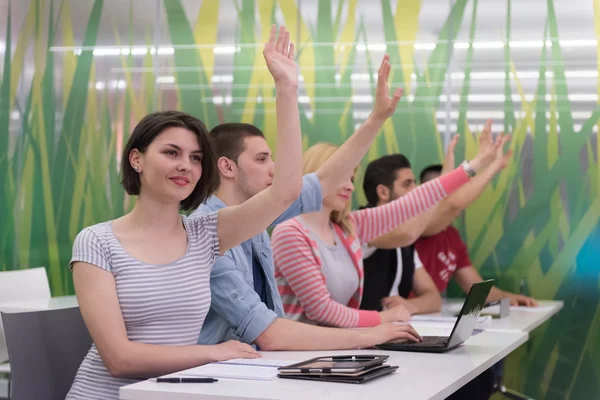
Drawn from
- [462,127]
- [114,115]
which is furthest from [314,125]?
[114,115]

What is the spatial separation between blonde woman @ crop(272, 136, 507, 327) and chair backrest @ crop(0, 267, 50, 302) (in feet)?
6.07

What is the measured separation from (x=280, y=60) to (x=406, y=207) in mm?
1480

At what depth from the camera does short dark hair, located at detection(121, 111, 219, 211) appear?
224cm

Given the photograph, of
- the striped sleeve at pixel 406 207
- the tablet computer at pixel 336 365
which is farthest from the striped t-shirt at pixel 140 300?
the striped sleeve at pixel 406 207

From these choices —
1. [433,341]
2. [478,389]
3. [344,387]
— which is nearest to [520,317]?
[478,389]

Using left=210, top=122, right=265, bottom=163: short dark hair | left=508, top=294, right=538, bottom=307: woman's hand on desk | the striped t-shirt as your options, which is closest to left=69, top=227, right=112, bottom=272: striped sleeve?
the striped t-shirt

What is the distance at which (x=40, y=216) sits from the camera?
6086mm

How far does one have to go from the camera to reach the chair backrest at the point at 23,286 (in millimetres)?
4277

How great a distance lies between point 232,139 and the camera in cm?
281

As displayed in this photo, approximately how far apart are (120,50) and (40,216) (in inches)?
52.4

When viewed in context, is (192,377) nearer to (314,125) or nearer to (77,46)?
(314,125)

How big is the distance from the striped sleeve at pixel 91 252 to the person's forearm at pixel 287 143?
0.46 metres

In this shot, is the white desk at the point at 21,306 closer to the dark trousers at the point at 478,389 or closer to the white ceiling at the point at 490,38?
the dark trousers at the point at 478,389

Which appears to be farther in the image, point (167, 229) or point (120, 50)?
point (120, 50)
